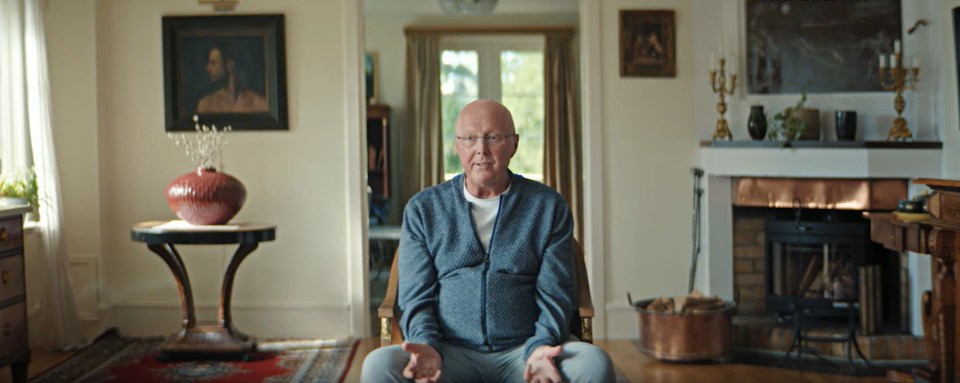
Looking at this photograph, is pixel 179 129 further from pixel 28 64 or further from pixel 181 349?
pixel 181 349

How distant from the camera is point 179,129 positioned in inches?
235

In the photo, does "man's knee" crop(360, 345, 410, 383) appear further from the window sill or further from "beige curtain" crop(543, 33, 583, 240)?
"beige curtain" crop(543, 33, 583, 240)

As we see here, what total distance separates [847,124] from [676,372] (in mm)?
1525

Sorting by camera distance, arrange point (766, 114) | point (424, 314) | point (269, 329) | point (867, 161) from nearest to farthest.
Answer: point (424, 314)
point (867, 161)
point (766, 114)
point (269, 329)

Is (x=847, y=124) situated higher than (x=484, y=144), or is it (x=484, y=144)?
(x=847, y=124)

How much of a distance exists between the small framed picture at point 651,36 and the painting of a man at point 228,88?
79.9 inches

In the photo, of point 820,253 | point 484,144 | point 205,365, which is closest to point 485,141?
point 484,144

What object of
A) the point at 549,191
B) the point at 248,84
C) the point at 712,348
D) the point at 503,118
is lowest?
the point at 712,348

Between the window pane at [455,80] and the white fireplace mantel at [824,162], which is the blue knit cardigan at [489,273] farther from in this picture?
the window pane at [455,80]

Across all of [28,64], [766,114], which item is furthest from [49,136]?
[766,114]

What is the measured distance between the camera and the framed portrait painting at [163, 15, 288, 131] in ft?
19.4

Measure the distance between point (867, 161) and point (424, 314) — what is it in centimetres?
298

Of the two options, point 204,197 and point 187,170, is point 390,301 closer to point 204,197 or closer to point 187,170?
point 204,197

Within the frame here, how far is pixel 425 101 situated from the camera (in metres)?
9.50
